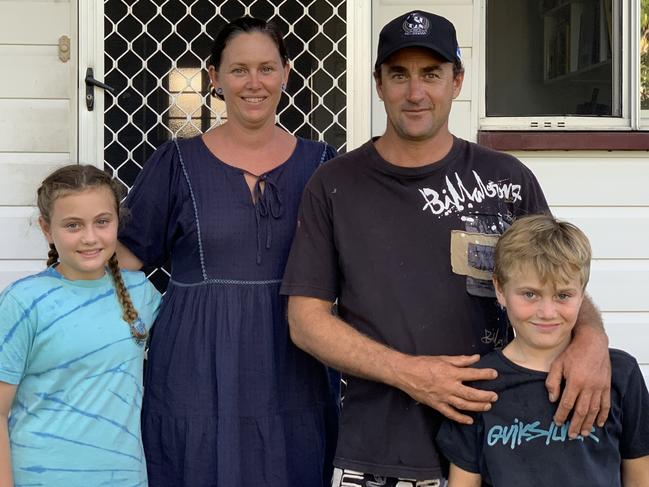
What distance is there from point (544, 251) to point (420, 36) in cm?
59

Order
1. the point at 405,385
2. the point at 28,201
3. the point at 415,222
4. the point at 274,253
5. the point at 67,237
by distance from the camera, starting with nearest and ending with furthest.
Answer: the point at 405,385 → the point at 415,222 → the point at 67,237 → the point at 274,253 → the point at 28,201

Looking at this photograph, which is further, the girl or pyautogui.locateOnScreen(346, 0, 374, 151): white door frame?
pyautogui.locateOnScreen(346, 0, 374, 151): white door frame

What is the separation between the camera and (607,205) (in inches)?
150

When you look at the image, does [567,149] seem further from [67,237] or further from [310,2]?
[67,237]

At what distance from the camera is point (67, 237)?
214cm

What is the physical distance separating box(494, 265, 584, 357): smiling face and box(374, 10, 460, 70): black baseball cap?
1.88 ft

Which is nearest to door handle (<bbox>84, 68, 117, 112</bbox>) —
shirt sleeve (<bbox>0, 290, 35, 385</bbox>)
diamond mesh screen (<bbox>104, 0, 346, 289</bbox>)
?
diamond mesh screen (<bbox>104, 0, 346, 289</bbox>)

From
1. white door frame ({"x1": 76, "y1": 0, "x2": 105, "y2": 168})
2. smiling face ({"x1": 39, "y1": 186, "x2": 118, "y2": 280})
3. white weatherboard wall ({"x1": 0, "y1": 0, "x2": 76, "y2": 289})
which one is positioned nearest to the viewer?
smiling face ({"x1": 39, "y1": 186, "x2": 118, "y2": 280})

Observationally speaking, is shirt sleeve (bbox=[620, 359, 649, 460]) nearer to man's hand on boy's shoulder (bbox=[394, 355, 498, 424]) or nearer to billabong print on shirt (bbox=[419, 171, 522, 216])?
man's hand on boy's shoulder (bbox=[394, 355, 498, 424])

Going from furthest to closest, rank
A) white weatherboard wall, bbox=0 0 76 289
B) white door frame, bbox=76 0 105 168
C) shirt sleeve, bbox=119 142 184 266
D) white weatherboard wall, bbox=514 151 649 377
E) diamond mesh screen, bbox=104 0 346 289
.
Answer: white weatherboard wall, bbox=514 151 649 377, white weatherboard wall, bbox=0 0 76 289, diamond mesh screen, bbox=104 0 346 289, white door frame, bbox=76 0 105 168, shirt sleeve, bbox=119 142 184 266

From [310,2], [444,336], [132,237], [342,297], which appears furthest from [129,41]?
[444,336]

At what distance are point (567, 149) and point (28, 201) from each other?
7.80 ft

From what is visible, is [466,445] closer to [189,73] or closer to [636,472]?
[636,472]

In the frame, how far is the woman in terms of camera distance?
2312 millimetres
